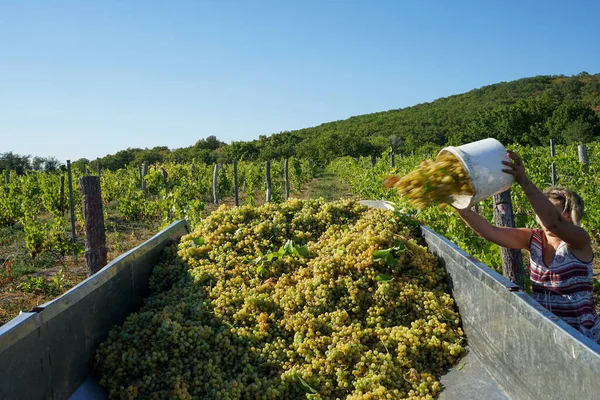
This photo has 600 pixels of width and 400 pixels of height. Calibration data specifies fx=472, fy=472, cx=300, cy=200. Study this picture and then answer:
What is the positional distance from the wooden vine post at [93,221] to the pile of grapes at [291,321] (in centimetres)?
121

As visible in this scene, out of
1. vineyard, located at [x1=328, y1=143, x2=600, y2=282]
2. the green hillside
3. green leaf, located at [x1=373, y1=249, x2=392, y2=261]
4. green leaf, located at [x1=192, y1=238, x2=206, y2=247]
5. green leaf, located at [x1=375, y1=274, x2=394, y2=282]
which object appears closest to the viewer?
green leaf, located at [x1=375, y1=274, x2=394, y2=282]

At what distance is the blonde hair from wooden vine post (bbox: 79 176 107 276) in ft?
11.4

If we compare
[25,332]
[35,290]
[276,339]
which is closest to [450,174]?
[276,339]

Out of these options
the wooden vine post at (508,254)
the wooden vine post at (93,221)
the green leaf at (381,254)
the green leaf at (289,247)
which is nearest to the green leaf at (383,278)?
the green leaf at (381,254)

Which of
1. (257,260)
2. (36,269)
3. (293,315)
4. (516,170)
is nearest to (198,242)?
(257,260)

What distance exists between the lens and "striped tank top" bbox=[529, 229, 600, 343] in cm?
230

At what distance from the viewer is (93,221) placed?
4.22m

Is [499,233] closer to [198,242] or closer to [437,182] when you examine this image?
[437,182]

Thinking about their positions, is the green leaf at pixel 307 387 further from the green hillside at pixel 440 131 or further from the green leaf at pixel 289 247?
the green hillside at pixel 440 131

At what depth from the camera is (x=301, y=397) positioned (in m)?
2.21

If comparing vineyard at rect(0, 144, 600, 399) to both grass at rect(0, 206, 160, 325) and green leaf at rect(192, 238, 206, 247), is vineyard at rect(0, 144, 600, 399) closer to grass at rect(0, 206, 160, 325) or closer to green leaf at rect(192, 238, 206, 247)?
green leaf at rect(192, 238, 206, 247)

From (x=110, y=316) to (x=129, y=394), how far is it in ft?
1.73

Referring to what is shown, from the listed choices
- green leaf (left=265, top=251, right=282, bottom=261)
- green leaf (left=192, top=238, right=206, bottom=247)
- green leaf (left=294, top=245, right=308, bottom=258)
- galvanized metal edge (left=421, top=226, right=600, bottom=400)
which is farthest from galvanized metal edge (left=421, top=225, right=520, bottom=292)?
green leaf (left=192, top=238, right=206, bottom=247)

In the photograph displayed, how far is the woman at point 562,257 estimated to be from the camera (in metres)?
2.12
